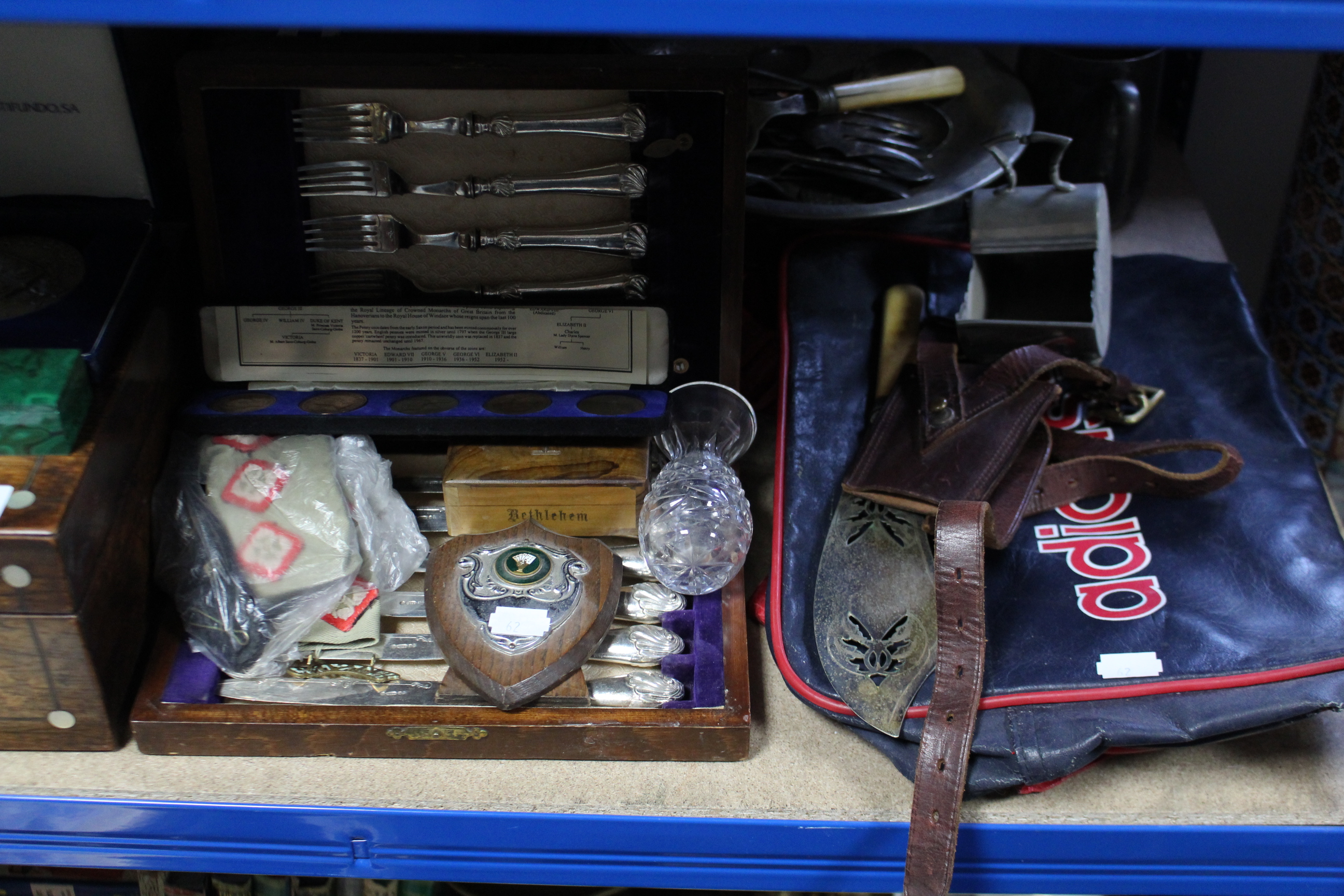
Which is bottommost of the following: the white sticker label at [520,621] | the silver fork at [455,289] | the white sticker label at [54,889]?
the white sticker label at [54,889]

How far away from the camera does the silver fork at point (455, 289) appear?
0.74m

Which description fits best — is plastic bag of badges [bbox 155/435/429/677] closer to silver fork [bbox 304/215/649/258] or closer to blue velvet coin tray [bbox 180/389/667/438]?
blue velvet coin tray [bbox 180/389/667/438]

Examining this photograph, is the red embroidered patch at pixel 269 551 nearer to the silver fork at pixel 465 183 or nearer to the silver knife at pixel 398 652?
the silver knife at pixel 398 652

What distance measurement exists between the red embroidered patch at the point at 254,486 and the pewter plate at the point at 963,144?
419mm

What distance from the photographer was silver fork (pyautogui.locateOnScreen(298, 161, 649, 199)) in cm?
71

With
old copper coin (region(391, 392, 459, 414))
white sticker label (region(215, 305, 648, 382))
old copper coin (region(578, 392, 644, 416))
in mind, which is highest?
white sticker label (region(215, 305, 648, 382))

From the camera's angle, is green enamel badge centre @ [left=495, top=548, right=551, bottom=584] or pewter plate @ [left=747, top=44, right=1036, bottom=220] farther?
pewter plate @ [left=747, top=44, right=1036, bottom=220]

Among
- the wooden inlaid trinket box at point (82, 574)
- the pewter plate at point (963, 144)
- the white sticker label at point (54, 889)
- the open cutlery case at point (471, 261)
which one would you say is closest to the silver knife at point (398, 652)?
the open cutlery case at point (471, 261)

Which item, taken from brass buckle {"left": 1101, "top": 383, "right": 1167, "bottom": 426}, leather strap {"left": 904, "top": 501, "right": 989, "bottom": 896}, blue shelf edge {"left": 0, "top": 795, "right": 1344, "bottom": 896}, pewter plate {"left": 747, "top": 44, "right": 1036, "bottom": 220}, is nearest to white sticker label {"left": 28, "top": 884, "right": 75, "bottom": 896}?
blue shelf edge {"left": 0, "top": 795, "right": 1344, "bottom": 896}

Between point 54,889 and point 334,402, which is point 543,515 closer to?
point 334,402

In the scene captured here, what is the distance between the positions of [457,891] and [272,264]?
50 cm

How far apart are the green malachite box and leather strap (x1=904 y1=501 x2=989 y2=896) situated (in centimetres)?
47

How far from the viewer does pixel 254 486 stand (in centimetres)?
71

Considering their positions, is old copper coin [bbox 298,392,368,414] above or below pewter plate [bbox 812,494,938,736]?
above
